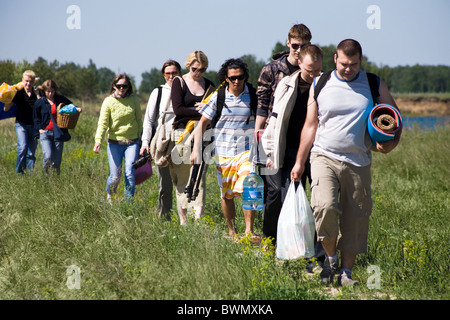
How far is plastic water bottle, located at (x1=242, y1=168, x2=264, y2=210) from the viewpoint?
561cm

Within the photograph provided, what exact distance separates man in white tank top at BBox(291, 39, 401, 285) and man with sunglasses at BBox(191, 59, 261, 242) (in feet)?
3.96

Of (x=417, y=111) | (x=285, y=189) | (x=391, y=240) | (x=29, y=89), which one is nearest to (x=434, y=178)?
(x=391, y=240)

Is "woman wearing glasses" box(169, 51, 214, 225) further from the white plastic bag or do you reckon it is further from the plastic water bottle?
the white plastic bag

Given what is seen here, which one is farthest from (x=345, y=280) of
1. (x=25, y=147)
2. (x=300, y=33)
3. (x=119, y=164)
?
(x=25, y=147)

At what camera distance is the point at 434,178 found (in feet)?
33.0

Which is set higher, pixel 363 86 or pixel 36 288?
pixel 363 86

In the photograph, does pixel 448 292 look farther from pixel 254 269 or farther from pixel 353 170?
pixel 254 269

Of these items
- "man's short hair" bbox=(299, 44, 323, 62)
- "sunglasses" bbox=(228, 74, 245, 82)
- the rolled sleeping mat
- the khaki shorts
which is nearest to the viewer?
the rolled sleeping mat

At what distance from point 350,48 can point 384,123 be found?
0.67 meters

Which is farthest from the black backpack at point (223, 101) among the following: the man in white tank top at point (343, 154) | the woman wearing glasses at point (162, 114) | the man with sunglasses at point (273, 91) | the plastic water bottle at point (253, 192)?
the man in white tank top at point (343, 154)

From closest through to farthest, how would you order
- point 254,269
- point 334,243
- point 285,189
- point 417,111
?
point 254,269 → point 334,243 → point 285,189 → point 417,111


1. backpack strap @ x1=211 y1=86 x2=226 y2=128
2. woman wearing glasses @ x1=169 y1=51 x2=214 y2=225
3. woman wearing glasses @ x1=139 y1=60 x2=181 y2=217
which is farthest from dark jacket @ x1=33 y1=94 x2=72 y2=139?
backpack strap @ x1=211 y1=86 x2=226 y2=128

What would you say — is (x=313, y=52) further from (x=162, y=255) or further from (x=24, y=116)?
(x=24, y=116)
